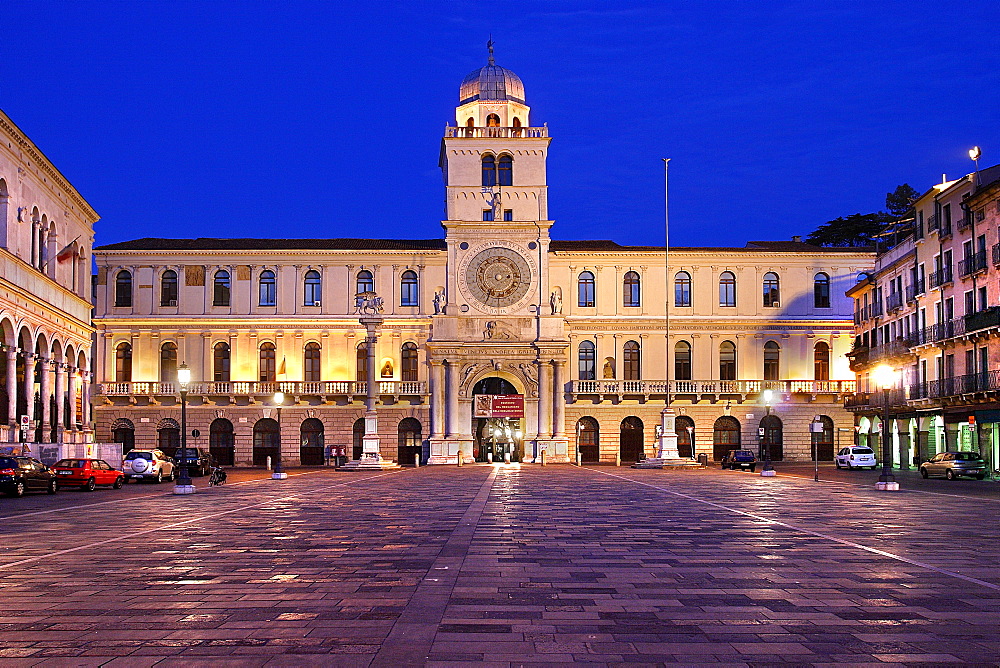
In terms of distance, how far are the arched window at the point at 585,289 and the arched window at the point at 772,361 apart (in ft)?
42.5

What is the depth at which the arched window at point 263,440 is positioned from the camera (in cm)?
6888

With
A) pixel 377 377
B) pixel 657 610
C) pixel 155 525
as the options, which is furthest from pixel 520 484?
pixel 377 377

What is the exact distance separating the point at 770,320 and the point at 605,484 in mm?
38624

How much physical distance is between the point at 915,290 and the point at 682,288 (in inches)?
738

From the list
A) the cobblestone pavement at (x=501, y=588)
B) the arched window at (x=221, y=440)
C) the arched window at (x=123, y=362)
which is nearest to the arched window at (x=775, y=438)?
the arched window at (x=221, y=440)

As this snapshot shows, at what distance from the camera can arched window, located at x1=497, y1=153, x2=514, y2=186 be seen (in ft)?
236

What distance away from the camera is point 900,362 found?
59.4 meters

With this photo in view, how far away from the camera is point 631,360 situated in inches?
2835

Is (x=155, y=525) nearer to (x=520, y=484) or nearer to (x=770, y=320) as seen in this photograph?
(x=520, y=484)

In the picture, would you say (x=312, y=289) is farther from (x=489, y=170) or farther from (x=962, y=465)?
(x=962, y=465)

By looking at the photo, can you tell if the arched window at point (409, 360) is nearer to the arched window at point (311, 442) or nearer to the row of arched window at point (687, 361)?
the arched window at point (311, 442)

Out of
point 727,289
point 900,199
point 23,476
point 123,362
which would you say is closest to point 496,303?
point 727,289

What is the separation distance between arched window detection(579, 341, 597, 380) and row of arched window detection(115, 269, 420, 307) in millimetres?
12170

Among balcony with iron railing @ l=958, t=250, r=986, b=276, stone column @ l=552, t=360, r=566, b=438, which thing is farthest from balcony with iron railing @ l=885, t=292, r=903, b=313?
stone column @ l=552, t=360, r=566, b=438
